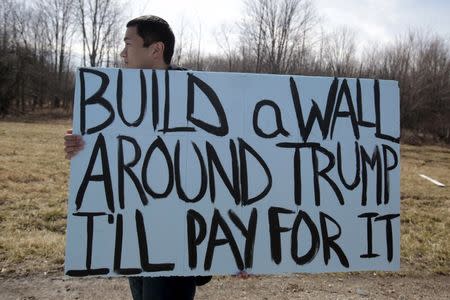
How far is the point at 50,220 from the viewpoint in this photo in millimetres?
5273

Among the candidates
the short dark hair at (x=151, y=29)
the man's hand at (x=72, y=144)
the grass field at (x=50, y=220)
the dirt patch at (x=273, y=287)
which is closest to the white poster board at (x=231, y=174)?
the man's hand at (x=72, y=144)

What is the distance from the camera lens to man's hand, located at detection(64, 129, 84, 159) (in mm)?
1865

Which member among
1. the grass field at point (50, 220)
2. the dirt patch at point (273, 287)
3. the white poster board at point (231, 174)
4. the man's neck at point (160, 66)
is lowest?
the dirt patch at point (273, 287)

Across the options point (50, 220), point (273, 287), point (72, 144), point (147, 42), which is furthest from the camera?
point (50, 220)

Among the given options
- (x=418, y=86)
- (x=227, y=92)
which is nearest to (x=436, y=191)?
(x=227, y=92)

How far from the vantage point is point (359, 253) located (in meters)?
2.09

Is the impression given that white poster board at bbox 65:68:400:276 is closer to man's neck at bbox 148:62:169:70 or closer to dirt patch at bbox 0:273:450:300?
man's neck at bbox 148:62:169:70

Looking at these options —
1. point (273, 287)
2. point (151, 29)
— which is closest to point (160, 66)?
point (151, 29)

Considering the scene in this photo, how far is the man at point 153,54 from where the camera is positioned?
1.94 meters

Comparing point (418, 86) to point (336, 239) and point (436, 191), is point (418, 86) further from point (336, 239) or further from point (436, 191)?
point (336, 239)

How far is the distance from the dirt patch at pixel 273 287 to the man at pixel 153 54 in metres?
1.51

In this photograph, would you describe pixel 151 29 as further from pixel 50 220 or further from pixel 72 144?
pixel 50 220

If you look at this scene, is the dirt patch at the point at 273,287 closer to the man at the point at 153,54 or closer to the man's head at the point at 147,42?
the man at the point at 153,54

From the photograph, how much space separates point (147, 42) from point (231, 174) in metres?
0.69
